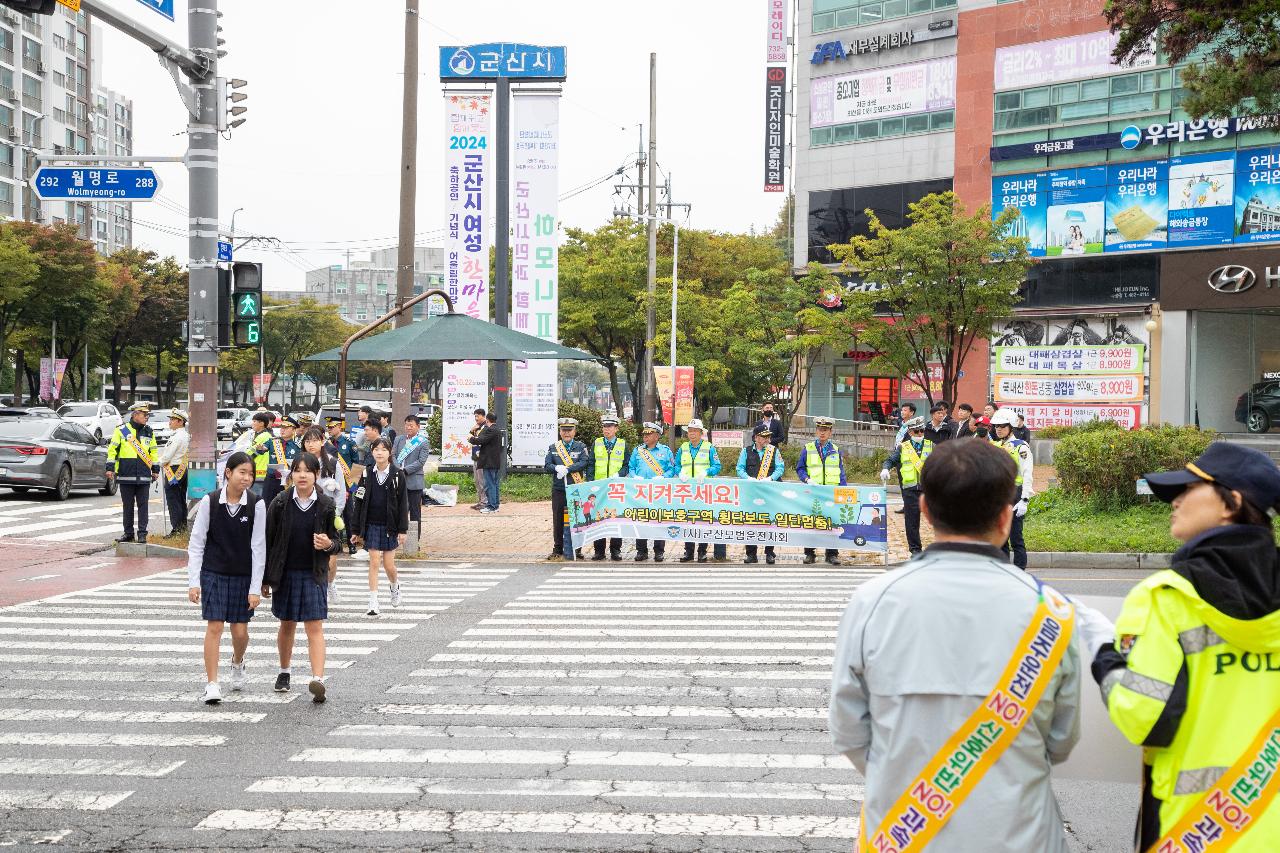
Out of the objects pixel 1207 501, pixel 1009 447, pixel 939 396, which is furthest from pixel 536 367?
pixel 1207 501

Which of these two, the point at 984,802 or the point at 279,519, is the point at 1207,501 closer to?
the point at 984,802

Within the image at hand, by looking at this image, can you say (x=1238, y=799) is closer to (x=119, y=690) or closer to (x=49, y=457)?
(x=119, y=690)

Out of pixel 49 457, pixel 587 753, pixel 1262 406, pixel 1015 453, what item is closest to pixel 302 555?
pixel 587 753

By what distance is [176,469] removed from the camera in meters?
18.6

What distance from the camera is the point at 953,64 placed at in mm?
43062

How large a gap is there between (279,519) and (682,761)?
334cm

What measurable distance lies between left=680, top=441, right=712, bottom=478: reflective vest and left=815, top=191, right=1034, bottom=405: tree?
15.9 meters

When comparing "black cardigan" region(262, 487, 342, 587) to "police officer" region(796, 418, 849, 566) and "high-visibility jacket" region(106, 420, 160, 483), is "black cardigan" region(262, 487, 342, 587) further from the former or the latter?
"high-visibility jacket" region(106, 420, 160, 483)

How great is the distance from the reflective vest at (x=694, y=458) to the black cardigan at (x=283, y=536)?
918 cm

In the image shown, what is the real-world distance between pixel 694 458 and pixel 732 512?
0.91m

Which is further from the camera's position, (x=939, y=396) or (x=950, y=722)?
(x=939, y=396)

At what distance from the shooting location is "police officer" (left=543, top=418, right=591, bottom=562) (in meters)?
17.3

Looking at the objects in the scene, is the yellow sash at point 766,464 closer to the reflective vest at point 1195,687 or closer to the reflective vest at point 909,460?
the reflective vest at point 909,460

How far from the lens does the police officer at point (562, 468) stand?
680 inches
